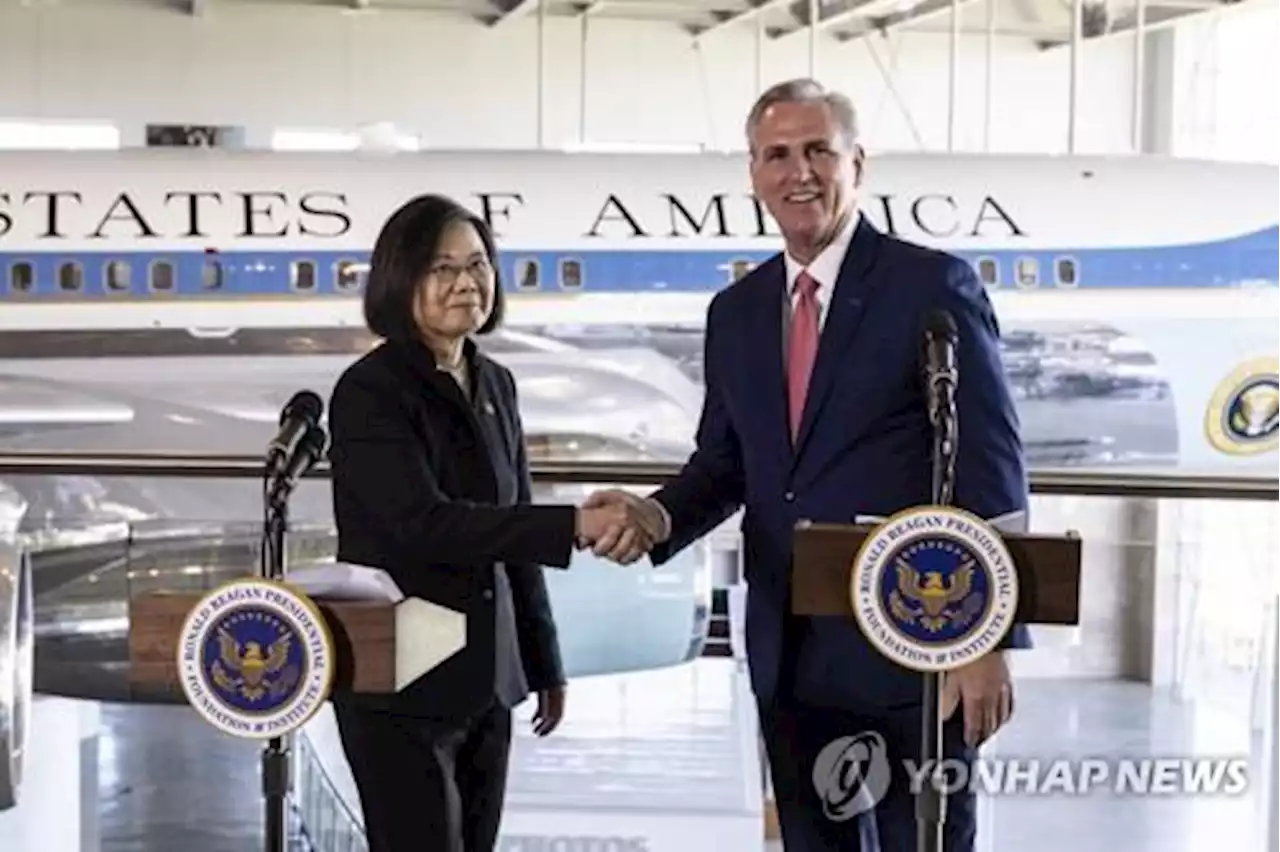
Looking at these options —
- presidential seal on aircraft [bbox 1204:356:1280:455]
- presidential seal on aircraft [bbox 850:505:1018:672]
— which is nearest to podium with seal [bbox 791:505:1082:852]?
presidential seal on aircraft [bbox 850:505:1018:672]

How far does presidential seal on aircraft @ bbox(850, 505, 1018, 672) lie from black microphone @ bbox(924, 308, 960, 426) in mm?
128

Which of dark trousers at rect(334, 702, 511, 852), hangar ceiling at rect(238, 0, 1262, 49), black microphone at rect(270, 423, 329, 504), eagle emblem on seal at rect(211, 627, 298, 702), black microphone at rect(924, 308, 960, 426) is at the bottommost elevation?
dark trousers at rect(334, 702, 511, 852)

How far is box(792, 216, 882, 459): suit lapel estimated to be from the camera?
2510 millimetres

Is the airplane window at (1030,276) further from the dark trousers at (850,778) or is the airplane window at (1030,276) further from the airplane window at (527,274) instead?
the dark trousers at (850,778)

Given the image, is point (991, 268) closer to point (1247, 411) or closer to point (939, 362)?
point (1247, 411)

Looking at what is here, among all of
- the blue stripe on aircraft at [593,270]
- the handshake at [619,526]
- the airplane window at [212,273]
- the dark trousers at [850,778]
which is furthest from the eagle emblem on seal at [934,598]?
the airplane window at [212,273]

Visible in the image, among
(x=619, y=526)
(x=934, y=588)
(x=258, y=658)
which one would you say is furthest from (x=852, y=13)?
(x=258, y=658)

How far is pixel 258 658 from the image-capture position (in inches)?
89.7

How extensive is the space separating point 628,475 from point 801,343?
763 mm

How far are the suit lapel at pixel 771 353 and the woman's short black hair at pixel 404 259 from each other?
0.41m

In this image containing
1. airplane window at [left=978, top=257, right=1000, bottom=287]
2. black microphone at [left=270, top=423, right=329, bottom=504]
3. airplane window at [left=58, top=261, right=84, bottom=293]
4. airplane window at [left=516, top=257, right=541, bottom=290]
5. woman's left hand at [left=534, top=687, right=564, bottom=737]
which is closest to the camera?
black microphone at [left=270, top=423, right=329, bottom=504]

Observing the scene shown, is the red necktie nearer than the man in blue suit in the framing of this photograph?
No

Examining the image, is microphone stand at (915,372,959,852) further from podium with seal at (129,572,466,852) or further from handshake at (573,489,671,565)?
podium with seal at (129,572,466,852)

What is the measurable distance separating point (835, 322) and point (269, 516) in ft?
2.59
